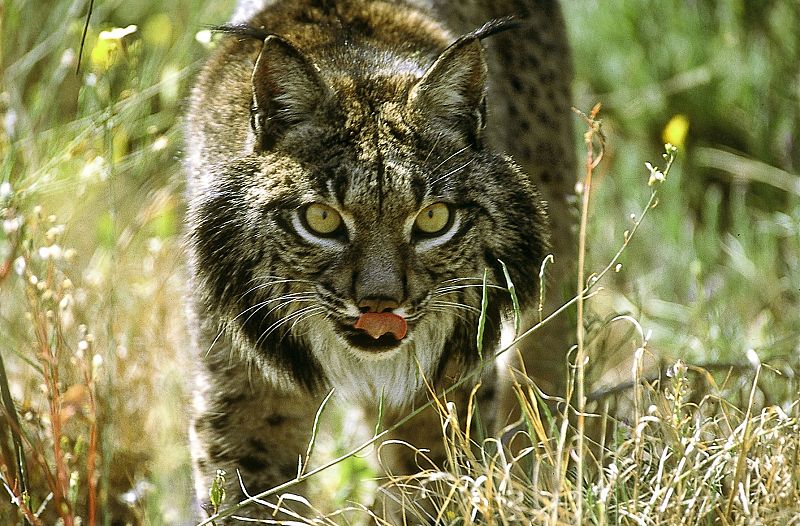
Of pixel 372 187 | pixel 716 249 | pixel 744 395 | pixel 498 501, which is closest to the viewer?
→ pixel 498 501

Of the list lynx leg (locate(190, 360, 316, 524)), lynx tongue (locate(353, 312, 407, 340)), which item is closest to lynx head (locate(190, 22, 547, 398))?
lynx tongue (locate(353, 312, 407, 340))

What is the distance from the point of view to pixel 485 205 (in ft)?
9.65

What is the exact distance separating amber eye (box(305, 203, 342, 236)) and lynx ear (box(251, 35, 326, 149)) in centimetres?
24

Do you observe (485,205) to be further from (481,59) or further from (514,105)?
(514,105)

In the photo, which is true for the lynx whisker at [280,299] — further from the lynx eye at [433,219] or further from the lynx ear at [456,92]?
the lynx ear at [456,92]

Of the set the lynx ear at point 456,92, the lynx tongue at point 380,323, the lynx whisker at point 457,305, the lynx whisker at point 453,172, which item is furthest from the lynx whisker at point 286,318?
the lynx ear at point 456,92

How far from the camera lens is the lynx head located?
277 cm

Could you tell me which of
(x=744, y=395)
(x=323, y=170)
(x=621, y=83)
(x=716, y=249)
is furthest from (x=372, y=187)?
(x=621, y=83)

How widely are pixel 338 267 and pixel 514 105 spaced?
5.07ft

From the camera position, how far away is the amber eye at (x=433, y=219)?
2817 mm

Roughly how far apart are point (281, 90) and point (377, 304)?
589 millimetres

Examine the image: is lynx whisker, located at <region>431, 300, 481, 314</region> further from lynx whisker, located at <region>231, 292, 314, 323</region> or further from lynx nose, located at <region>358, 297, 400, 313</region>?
lynx whisker, located at <region>231, 292, 314, 323</region>

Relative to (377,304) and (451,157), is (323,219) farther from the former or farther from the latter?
(451,157)

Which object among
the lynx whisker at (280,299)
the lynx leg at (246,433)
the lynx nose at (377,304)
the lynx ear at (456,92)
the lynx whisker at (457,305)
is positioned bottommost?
the lynx leg at (246,433)
